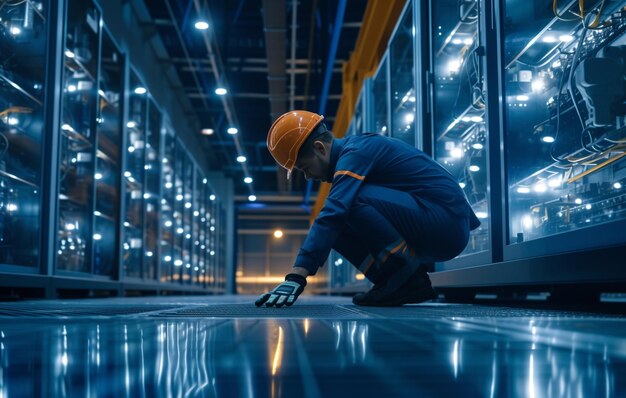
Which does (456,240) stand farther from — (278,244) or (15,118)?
(278,244)

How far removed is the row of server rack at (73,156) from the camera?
4.83 meters

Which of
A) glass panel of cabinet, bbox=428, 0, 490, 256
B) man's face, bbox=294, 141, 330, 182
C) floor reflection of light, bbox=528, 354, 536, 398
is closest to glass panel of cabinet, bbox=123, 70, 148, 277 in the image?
glass panel of cabinet, bbox=428, 0, 490, 256

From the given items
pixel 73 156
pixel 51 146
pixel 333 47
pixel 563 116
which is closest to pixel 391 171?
pixel 563 116

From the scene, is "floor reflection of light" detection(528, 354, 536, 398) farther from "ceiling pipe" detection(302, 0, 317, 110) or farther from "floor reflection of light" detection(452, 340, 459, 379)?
"ceiling pipe" detection(302, 0, 317, 110)

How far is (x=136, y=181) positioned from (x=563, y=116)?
6.92m

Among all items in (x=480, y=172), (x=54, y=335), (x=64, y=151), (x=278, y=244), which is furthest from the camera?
(x=278, y=244)

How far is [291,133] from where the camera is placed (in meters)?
2.90

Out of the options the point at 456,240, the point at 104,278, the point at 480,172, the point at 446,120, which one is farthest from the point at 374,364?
the point at 104,278

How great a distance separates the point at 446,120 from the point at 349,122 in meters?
5.90

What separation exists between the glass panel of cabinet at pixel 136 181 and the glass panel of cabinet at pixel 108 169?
0.83 meters

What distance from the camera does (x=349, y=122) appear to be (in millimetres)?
10578

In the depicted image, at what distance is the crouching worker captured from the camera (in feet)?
9.16

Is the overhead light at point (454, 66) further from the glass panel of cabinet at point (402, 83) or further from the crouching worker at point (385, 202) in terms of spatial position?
the crouching worker at point (385, 202)

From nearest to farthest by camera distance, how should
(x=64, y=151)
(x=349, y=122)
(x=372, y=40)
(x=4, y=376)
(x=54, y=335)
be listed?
(x=4, y=376) → (x=54, y=335) → (x=64, y=151) → (x=372, y=40) → (x=349, y=122)
